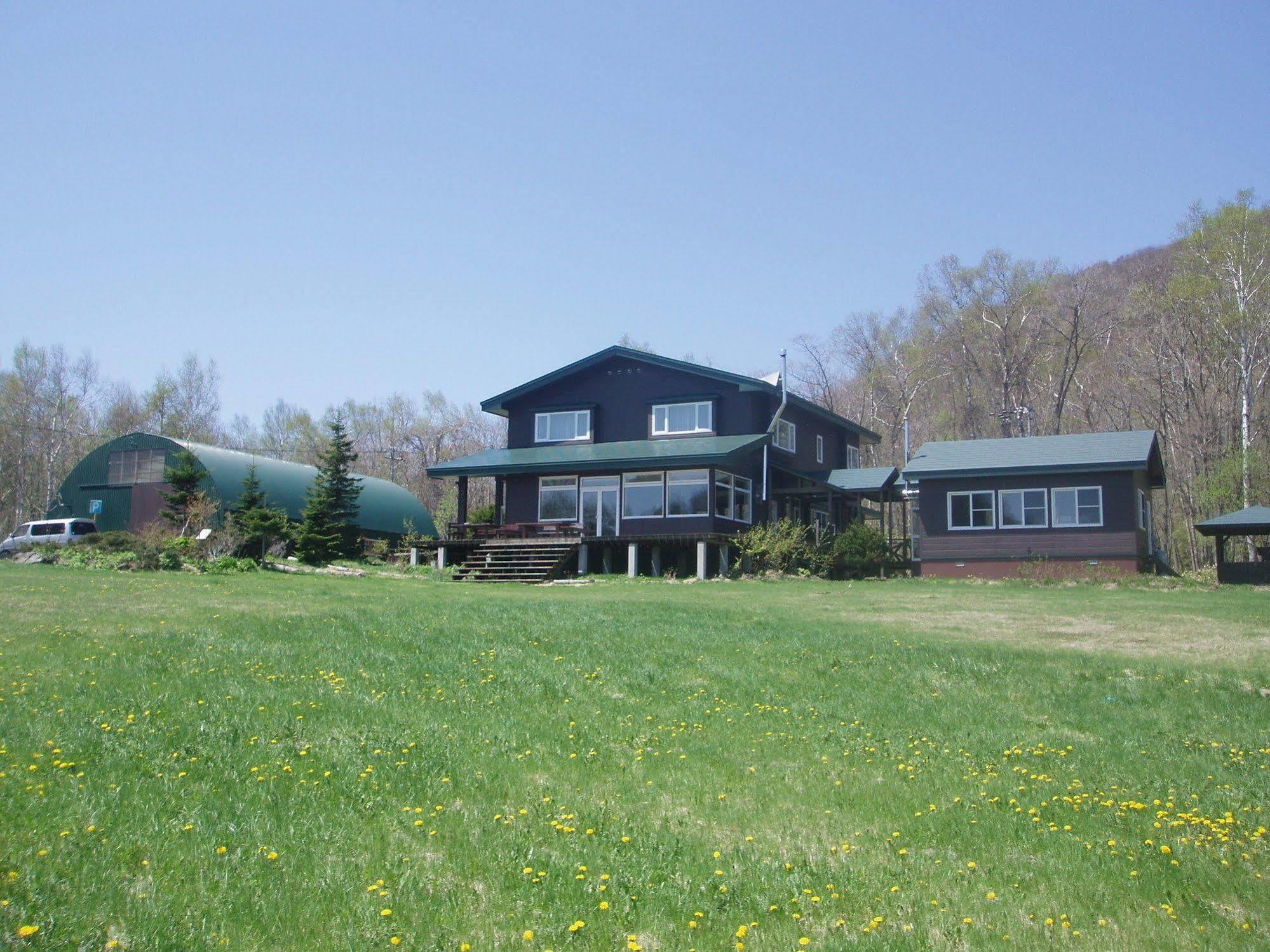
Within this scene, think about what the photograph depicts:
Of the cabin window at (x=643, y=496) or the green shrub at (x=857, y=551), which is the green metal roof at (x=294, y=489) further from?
the green shrub at (x=857, y=551)

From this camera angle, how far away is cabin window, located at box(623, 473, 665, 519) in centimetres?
3441

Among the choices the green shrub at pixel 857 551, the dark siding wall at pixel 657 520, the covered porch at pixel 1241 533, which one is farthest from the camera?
the green shrub at pixel 857 551


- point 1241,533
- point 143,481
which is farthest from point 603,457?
point 1241,533

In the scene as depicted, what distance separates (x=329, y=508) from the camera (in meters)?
34.5

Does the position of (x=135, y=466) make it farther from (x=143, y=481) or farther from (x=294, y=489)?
(x=294, y=489)

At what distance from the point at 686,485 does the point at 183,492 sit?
1619 centimetres

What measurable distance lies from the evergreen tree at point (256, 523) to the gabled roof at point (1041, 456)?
20.2 metres

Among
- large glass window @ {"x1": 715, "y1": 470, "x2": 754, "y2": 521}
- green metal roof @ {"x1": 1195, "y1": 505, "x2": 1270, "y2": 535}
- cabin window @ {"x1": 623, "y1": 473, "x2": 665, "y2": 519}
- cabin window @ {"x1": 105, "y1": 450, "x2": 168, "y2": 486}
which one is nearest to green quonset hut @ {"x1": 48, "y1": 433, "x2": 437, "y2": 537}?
cabin window @ {"x1": 105, "y1": 450, "x2": 168, "y2": 486}

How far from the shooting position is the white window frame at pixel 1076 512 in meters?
33.8

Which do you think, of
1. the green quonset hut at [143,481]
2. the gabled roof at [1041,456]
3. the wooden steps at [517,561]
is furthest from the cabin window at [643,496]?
the green quonset hut at [143,481]

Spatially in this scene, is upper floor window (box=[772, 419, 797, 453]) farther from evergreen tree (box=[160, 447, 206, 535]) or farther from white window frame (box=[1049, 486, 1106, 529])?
evergreen tree (box=[160, 447, 206, 535])

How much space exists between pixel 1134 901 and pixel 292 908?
4.70 metres

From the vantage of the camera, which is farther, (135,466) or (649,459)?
(135,466)

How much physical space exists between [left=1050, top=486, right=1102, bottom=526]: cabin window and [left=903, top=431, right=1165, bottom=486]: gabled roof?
74 centimetres
